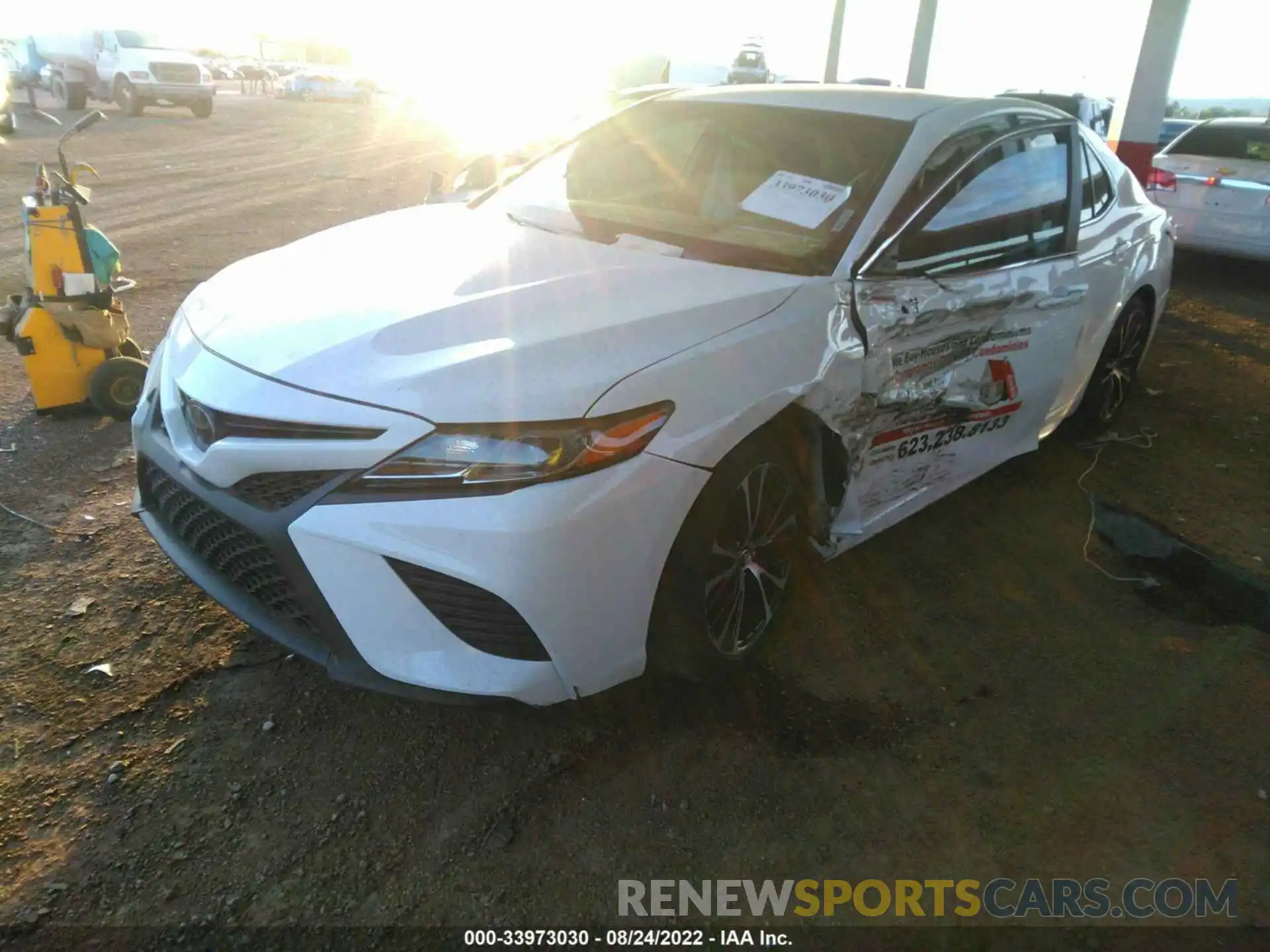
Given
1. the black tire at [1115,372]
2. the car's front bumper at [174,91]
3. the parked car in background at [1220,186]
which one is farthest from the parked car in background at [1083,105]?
the car's front bumper at [174,91]

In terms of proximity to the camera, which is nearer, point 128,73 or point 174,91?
point 128,73

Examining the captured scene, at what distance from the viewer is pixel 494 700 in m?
2.06

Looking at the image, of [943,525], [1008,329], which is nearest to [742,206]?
[1008,329]

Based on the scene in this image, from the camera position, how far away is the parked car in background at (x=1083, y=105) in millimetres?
10680

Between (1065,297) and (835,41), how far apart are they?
23.4 meters

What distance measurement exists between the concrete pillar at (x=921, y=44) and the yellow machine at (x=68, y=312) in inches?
758

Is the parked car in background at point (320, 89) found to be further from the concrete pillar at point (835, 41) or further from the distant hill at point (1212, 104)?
the distant hill at point (1212, 104)

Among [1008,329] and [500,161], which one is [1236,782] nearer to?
[1008,329]

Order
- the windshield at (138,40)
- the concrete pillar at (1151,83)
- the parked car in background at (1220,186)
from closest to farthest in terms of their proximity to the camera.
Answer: the parked car in background at (1220,186) → the concrete pillar at (1151,83) → the windshield at (138,40)

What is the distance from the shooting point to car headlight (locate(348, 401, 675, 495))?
6.52ft

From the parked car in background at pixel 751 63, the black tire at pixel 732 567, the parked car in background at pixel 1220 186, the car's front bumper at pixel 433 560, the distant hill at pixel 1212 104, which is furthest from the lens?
the distant hill at pixel 1212 104

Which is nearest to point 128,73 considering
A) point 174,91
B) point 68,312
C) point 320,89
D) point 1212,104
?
point 174,91

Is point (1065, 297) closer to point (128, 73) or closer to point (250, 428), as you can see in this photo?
point (250, 428)

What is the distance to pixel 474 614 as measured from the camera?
6.61 ft
